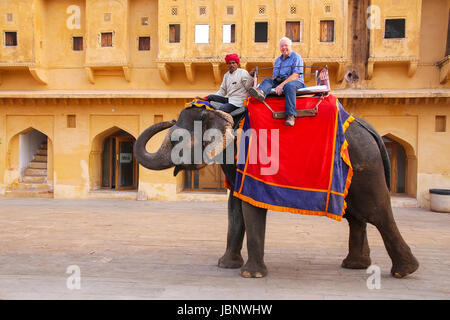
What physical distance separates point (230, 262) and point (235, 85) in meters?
2.47

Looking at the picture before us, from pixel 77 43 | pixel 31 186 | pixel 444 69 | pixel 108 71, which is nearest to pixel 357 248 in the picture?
pixel 444 69

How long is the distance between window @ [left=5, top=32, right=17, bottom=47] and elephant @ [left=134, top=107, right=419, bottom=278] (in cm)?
1300

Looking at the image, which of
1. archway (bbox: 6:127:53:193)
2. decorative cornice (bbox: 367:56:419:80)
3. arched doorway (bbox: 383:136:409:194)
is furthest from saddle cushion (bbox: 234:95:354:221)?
archway (bbox: 6:127:53:193)

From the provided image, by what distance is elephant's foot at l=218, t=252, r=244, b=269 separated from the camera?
522 cm

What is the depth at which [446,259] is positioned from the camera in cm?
588

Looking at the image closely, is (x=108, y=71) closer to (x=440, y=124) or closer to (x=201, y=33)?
(x=201, y=33)

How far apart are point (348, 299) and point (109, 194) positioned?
1231 centimetres

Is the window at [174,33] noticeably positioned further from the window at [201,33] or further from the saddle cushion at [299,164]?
the saddle cushion at [299,164]

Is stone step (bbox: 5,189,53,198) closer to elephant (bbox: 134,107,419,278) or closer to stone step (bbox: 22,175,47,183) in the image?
stone step (bbox: 22,175,47,183)

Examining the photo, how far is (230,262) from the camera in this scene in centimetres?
523

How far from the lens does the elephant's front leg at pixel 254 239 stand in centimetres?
467

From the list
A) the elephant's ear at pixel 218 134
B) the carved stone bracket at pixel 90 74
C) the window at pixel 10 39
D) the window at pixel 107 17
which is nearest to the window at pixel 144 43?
the window at pixel 107 17

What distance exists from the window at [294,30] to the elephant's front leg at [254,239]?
1070 centimetres

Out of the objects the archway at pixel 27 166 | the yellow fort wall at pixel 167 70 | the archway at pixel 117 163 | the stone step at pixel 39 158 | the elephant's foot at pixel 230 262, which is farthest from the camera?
the stone step at pixel 39 158
